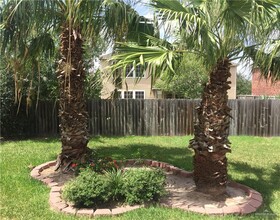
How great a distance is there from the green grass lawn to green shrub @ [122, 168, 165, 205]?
0.22 metres

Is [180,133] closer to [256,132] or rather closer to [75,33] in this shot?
[256,132]

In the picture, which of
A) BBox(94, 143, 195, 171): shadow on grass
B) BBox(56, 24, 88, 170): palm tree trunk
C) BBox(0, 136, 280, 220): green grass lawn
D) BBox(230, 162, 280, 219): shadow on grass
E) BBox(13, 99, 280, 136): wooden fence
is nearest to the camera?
BBox(0, 136, 280, 220): green grass lawn

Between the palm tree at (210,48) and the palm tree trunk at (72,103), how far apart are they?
1.66 meters

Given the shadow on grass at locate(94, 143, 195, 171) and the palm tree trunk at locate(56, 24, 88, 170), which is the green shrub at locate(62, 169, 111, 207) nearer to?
the palm tree trunk at locate(56, 24, 88, 170)

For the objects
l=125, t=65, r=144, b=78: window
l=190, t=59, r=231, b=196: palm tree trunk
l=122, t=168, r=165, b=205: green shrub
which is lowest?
l=122, t=168, r=165, b=205: green shrub

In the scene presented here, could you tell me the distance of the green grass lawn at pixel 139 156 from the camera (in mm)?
4398

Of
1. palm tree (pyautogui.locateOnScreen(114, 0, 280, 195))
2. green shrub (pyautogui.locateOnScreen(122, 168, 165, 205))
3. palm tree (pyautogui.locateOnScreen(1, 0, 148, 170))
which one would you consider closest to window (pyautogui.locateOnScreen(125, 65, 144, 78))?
palm tree (pyautogui.locateOnScreen(114, 0, 280, 195))

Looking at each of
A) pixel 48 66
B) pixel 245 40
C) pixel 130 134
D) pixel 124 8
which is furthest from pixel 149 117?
pixel 245 40

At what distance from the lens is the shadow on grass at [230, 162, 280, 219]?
194 inches

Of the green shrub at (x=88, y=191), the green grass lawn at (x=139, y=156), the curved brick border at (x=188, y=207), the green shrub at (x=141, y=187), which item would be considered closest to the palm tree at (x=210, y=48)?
the curved brick border at (x=188, y=207)

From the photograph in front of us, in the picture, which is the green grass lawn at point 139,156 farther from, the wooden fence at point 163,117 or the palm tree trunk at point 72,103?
the palm tree trunk at point 72,103

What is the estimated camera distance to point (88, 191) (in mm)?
4379

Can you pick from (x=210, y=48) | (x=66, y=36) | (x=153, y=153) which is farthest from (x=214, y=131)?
(x=153, y=153)

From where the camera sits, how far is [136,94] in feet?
84.0
